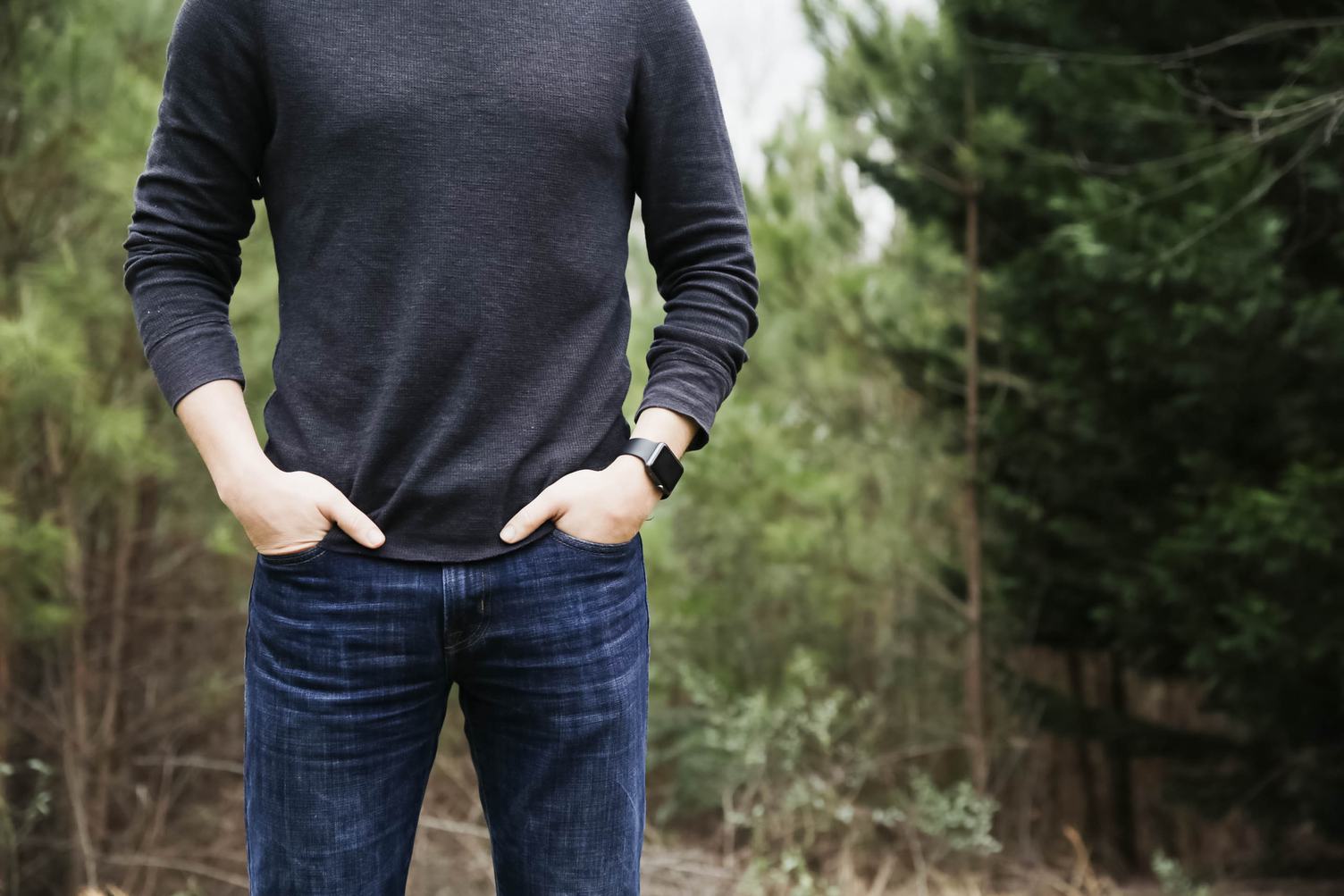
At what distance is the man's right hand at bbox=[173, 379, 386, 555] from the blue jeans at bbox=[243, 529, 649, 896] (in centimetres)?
2

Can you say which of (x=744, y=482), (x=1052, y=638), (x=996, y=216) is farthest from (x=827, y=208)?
(x=1052, y=638)

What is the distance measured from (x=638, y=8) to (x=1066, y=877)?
5.49 metres

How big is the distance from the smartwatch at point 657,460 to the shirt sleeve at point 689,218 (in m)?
0.05

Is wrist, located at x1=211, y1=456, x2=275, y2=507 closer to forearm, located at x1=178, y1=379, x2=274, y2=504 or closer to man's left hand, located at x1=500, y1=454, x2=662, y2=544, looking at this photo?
forearm, located at x1=178, y1=379, x2=274, y2=504

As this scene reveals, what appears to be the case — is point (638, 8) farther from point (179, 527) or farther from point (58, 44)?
point (179, 527)

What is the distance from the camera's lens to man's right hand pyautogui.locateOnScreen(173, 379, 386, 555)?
1106 millimetres

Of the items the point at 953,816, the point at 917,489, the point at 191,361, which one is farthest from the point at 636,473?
the point at 917,489

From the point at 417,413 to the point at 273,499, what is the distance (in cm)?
16

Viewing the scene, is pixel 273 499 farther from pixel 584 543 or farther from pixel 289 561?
pixel 584 543

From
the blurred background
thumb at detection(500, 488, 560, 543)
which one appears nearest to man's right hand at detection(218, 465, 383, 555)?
thumb at detection(500, 488, 560, 543)

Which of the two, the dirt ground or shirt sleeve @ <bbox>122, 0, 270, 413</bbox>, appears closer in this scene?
shirt sleeve @ <bbox>122, 0, 270, 413</bbox>

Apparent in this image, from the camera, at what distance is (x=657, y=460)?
121 cm

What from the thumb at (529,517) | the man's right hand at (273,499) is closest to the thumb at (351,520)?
the man's right hand at (273,499)

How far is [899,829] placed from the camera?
5836 millimetres
